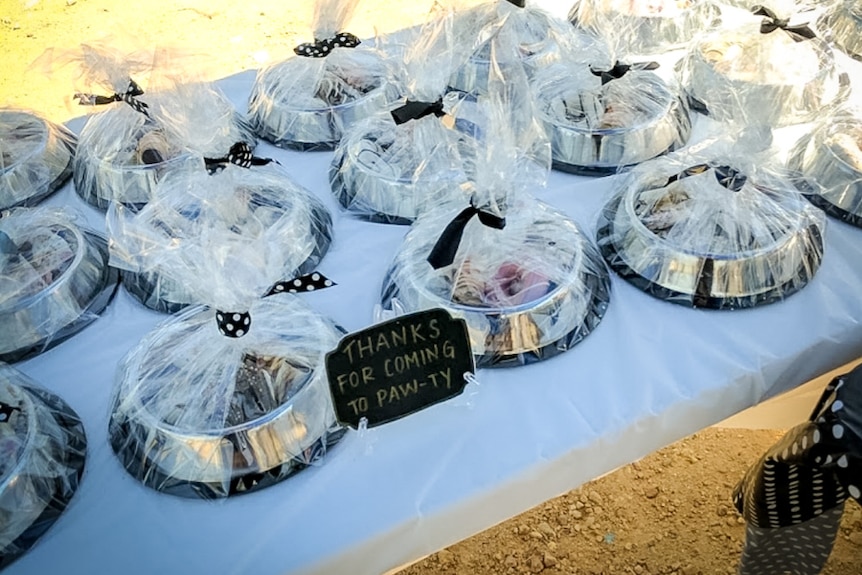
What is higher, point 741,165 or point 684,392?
Answer: point 741,165

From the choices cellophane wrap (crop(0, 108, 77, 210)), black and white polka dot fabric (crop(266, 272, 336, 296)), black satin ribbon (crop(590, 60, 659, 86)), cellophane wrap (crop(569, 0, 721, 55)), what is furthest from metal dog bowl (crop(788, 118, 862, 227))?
cellophane wrap (crop(0, 108, 77, 210))

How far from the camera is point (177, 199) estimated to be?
4.37 feet

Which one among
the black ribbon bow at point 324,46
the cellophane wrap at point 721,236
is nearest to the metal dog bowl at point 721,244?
the cellophane wrap at point 721,236

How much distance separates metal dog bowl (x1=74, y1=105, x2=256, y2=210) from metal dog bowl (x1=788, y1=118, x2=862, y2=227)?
1049 millimetres

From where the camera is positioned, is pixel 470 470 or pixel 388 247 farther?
pixel 388 247

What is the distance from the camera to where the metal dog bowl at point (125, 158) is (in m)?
1.41

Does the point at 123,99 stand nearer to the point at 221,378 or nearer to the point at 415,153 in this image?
the point at 415,153

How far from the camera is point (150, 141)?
1.45 m

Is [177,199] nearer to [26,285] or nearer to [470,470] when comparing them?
[26,285]

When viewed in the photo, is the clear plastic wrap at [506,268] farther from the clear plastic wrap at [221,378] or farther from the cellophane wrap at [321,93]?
the cellophane wrap at [321,93]

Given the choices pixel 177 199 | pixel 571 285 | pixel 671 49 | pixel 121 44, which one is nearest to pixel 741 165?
pixel 571 285

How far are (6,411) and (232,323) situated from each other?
31 cm

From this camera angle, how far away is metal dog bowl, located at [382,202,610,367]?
1.11m

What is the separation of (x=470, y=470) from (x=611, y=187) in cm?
63
